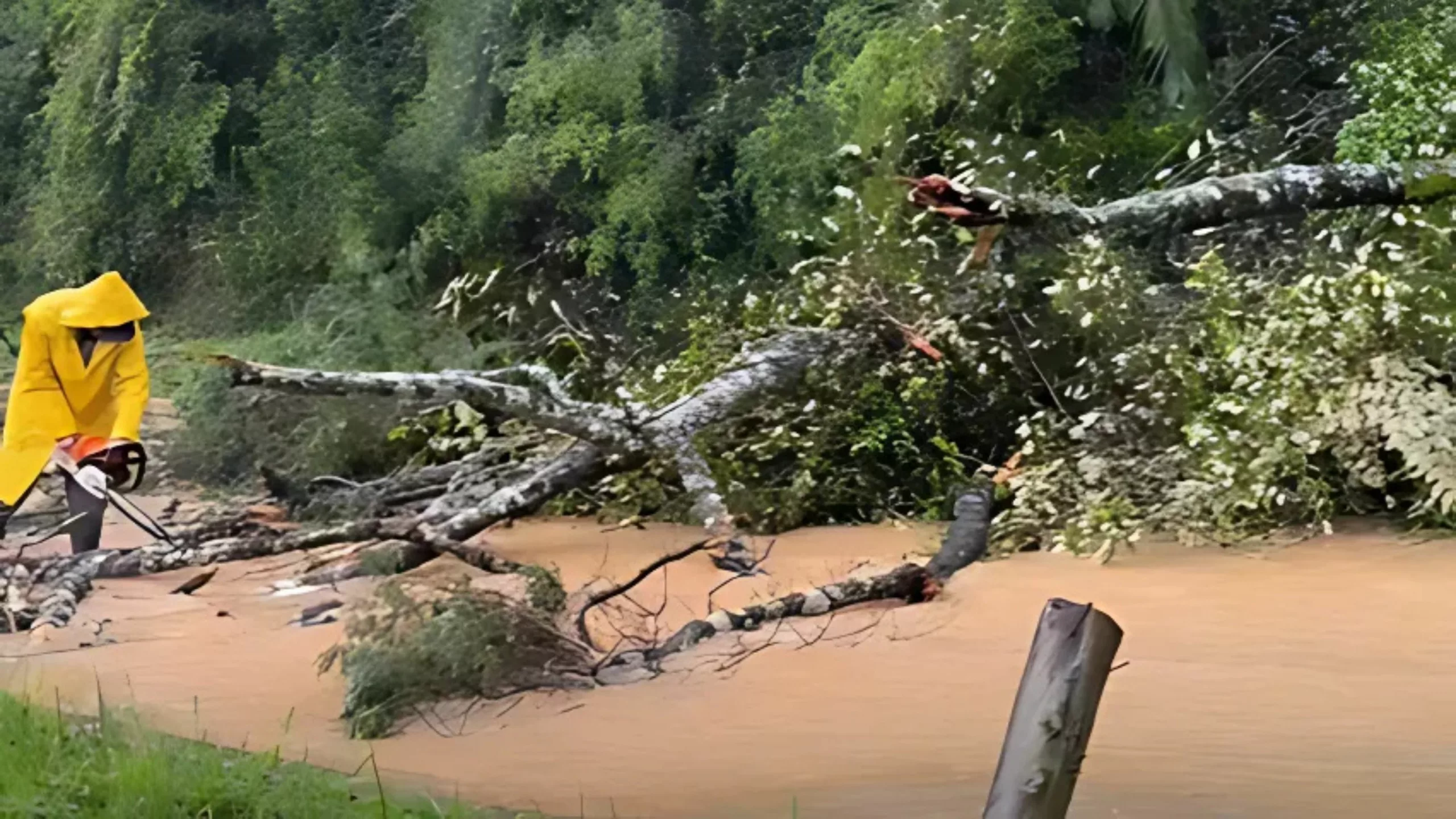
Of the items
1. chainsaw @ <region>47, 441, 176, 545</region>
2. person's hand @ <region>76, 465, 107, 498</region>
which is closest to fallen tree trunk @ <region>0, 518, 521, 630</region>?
chainsaw @ <region>47, 441, 176, 545</region>

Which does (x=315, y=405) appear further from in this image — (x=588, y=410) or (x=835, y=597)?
(x=835, y=597)

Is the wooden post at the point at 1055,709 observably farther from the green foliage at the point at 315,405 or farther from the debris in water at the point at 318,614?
the green foliage at the point at 315,405

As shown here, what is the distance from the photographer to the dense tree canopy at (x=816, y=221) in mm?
5617

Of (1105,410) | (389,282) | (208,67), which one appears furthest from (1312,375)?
(208,67)

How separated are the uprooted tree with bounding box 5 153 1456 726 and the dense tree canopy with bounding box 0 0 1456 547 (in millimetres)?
88

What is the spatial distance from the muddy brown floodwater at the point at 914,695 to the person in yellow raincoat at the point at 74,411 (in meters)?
0.63

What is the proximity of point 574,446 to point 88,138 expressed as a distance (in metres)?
3.33

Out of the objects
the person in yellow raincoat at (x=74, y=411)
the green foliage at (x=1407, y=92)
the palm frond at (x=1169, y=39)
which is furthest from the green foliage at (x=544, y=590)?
the green foliage at (x=1407, y=92)

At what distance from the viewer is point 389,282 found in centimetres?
704

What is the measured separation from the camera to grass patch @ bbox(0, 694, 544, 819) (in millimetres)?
3455

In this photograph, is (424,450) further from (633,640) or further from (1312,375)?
(1312,375)

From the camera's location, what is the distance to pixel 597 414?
6.26 m

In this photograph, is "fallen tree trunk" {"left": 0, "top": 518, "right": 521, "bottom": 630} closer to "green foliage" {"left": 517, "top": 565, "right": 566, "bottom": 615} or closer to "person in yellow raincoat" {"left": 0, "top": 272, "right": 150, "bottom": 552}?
"person in yellow raincoat" {"left": 0, "top": 272, "right": 150, "bottom": 552}

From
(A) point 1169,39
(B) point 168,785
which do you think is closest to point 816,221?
(A) point 1169,39
